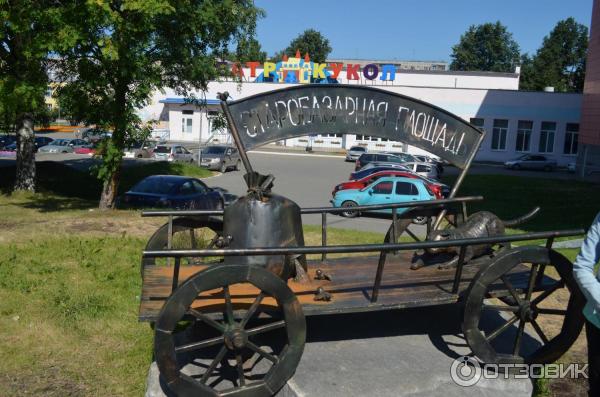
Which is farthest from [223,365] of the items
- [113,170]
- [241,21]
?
[241,21]

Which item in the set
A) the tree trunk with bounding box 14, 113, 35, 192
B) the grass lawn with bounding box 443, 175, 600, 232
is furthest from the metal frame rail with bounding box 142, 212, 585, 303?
the tree trunk with bounding box 14, 113, 35, 192

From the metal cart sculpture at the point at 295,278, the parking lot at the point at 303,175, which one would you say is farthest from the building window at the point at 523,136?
the metal cart sculpture at the point at 295,278

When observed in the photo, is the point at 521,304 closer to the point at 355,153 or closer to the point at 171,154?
the point at 171,154

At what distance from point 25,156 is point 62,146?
23.9m

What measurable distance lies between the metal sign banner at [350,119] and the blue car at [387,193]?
1340 cm

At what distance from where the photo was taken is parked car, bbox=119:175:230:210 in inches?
682

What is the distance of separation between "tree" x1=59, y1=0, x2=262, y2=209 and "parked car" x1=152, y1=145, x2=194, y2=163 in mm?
21210

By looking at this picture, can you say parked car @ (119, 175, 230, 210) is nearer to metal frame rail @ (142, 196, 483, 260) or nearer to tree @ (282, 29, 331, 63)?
metal frame rail @ (142, 196, 483, 260)

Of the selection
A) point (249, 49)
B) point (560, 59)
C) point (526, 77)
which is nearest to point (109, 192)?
point (249, 49)

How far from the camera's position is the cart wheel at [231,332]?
416 cm

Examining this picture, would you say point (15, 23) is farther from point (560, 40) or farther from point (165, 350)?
point (560, 40)

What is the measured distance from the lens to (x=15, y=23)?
12883 millimetres

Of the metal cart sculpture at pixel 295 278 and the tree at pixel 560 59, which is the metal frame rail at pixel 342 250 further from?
the tree at pixel 560 59

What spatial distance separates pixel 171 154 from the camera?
3738cm
